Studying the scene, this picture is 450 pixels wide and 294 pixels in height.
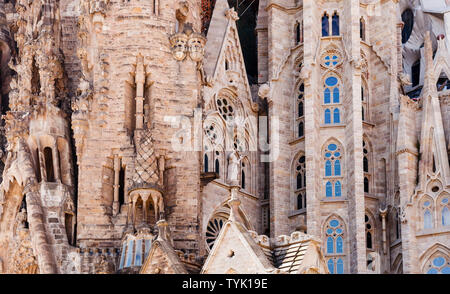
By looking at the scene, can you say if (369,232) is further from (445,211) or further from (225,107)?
(225,107)

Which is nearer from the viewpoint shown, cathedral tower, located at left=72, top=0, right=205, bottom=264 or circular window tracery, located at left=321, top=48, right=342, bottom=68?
cathedral tower, located at left=72, top=0, right=205, bottom=264

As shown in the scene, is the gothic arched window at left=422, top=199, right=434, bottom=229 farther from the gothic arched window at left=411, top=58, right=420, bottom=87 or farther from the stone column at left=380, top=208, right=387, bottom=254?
the gothic arched window at left=411, top=58, right=420, bottom=87

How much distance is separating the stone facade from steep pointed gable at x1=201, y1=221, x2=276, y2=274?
3234 mm

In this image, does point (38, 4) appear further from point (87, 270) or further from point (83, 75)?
point (87, 270)

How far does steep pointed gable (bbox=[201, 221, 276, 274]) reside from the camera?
108ft

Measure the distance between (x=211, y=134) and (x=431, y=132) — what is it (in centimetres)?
712

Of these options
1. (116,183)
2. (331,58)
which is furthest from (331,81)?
(116,183)

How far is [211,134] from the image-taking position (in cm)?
4500

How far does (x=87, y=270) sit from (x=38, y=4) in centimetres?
1016

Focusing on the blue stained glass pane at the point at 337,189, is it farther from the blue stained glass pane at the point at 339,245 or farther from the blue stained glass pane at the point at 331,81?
the blue stained glass pane at the point at 331,81

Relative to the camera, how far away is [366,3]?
4700 centimetres

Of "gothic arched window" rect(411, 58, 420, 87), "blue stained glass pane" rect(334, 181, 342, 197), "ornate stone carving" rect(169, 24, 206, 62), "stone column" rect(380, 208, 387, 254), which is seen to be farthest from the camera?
"gothic arched window" rect(411, 58, 420, 87)

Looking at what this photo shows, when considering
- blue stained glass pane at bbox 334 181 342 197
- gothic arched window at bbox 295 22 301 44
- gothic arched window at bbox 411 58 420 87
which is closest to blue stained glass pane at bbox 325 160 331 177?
blue stained glass pane at bbox 334 181 342 197

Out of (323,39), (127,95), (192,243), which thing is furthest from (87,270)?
(323,39)
